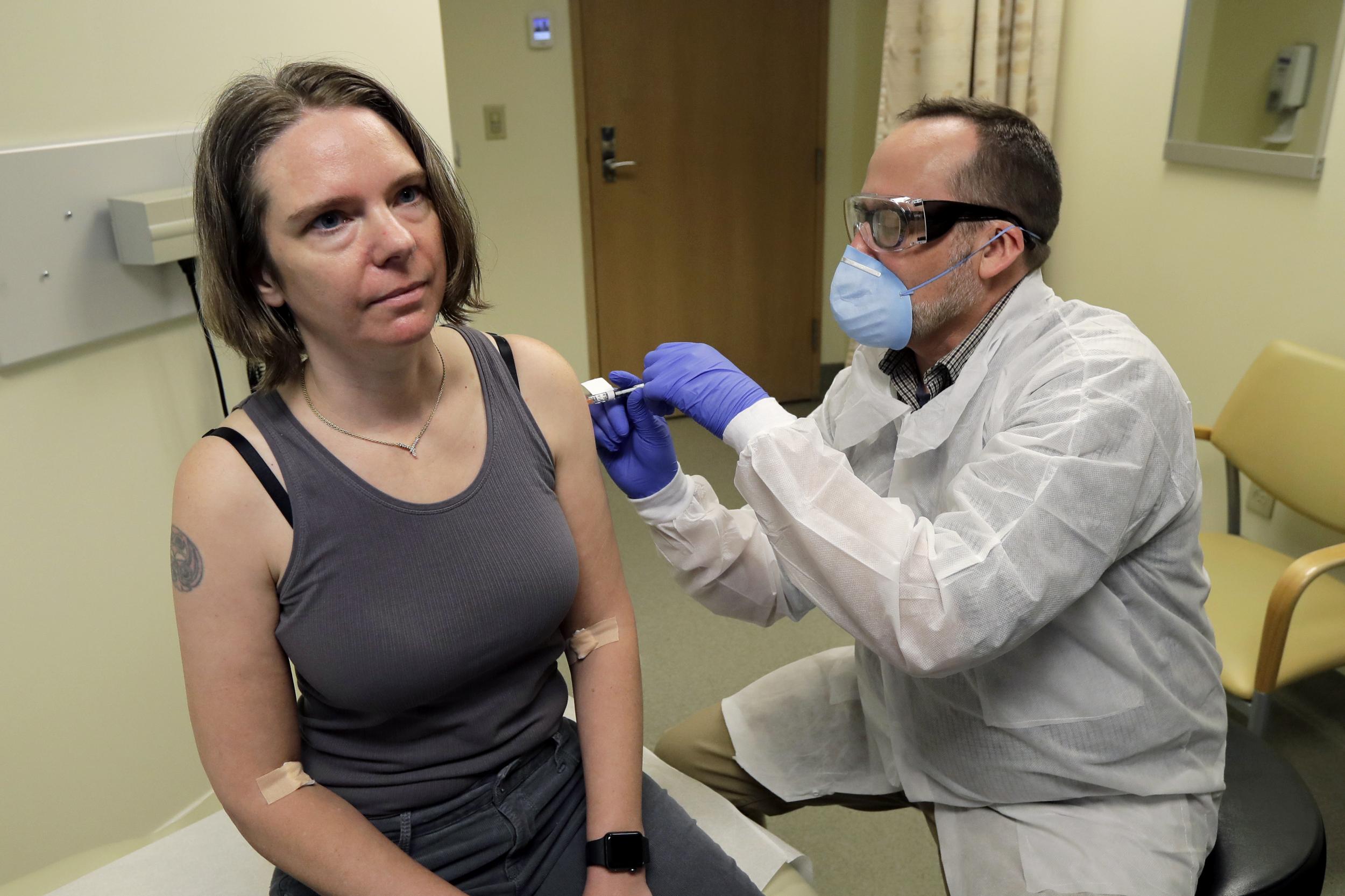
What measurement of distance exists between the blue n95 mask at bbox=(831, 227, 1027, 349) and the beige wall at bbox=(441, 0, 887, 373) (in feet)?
7.45

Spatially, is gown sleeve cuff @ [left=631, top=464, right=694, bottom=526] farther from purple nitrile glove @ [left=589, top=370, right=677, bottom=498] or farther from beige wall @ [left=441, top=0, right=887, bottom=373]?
beige wall @ [left=441, top=0, right=887, bottom=373]

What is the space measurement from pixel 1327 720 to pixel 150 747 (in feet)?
7.95

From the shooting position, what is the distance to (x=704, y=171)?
155 inches

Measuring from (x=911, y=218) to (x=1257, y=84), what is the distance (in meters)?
1.57

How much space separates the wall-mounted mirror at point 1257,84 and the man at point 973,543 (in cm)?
125

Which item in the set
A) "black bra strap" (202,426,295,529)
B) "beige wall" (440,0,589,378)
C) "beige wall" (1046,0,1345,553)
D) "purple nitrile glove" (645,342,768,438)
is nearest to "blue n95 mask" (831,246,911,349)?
"purple nitrile glove" (645,342,768,438)

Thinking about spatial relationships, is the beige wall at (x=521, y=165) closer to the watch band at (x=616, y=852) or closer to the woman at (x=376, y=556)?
the woman at (x=376, y=556)

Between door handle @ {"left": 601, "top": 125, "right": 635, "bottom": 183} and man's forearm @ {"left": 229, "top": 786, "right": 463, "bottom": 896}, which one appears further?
door handle @ {"left": 601, "top": 125, "right": 635, "bottom": 183}

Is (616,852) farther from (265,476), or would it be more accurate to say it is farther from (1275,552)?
(1275,552)

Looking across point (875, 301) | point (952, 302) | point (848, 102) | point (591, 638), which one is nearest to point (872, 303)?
point (875, 301)

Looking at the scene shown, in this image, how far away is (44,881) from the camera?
3.72 feet

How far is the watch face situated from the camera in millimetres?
1022

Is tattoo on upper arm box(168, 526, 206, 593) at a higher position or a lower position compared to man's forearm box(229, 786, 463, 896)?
higher

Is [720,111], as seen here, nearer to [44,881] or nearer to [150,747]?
[150,747]
